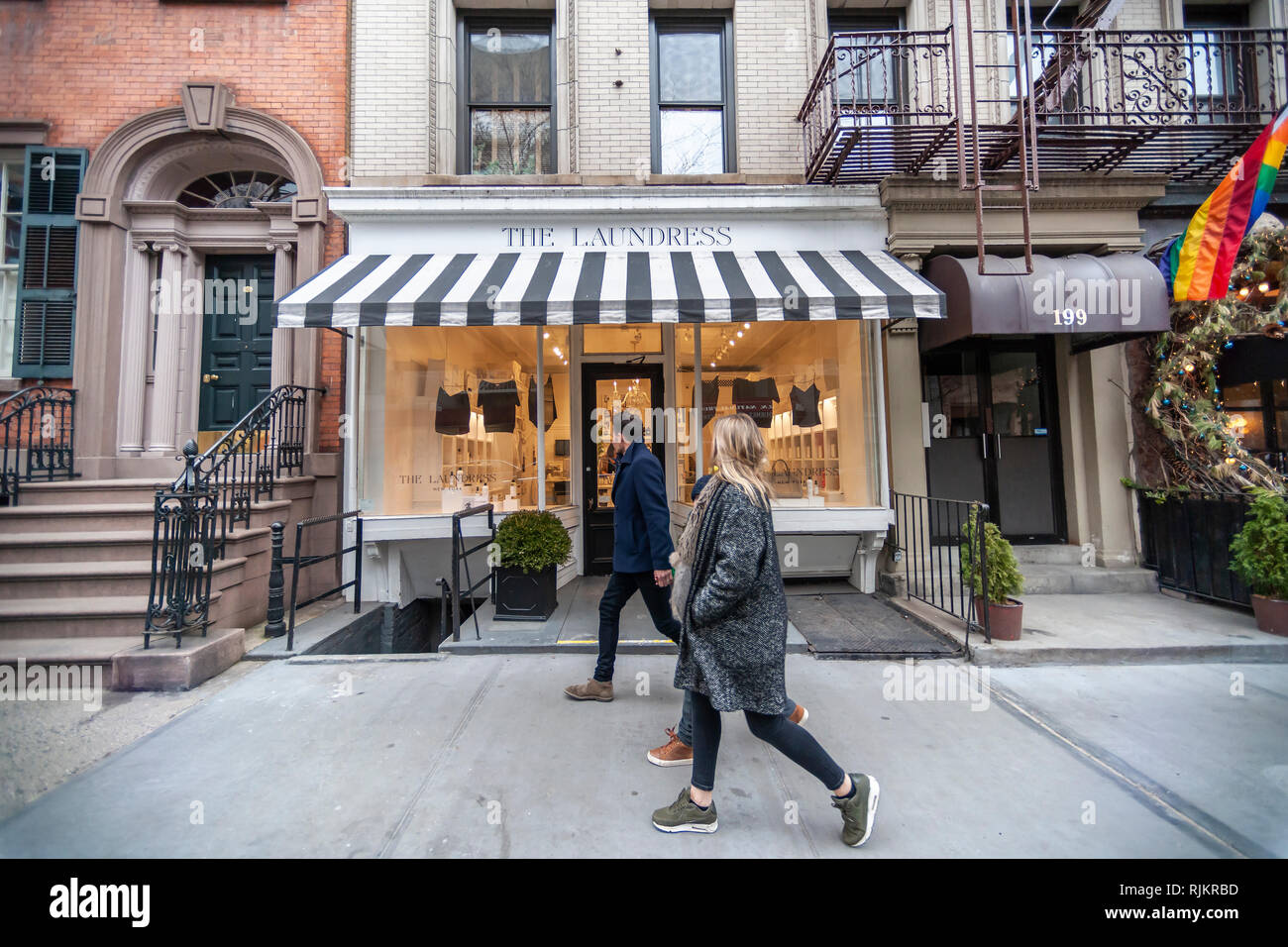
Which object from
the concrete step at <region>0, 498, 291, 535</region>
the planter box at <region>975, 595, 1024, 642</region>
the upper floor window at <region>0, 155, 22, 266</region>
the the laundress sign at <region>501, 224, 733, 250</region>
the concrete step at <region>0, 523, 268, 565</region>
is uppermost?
the upper floor window at <region>0, 155, 22, 266</region>

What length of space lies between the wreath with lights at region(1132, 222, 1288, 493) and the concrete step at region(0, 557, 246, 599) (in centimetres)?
1063

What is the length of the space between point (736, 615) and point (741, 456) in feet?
2.51

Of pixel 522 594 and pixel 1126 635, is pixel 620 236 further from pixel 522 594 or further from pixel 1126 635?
pixel 1126 635

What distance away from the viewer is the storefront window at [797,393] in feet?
23.9

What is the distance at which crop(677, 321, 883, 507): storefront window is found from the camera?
23.9 ft

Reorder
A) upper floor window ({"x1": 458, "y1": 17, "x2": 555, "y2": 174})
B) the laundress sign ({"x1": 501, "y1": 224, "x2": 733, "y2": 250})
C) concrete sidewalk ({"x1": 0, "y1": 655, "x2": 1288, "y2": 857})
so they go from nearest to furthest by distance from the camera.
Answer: concrete sidewalk ({"x1": 0, "y1": 655, "x2": 1288, "y2": 857}) → the laundress sign ({"x1": 501, "y1": 224, "x2": 733, "y2": 250}) → upper floor window ({"x1": 458, "y1": 17, "x2": 555, "y2": 174})

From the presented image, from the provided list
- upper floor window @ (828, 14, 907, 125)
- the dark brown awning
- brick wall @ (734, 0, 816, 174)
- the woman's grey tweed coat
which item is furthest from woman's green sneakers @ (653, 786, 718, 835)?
upper floor window @ (828, 14, 907, 125)

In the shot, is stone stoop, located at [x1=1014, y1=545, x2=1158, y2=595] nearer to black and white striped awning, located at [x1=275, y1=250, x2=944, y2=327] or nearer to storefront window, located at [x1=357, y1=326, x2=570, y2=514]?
black and white striped awning, located at [x1=275, y1=250, x2=944, y2=327]

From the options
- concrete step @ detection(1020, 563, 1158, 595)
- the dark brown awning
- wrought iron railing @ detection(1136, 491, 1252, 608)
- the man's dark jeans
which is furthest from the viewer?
concrete step @ detection(1020, 563, 1158, 595)

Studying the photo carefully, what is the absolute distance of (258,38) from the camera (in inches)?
295

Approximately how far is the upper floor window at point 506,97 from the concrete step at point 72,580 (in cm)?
626
